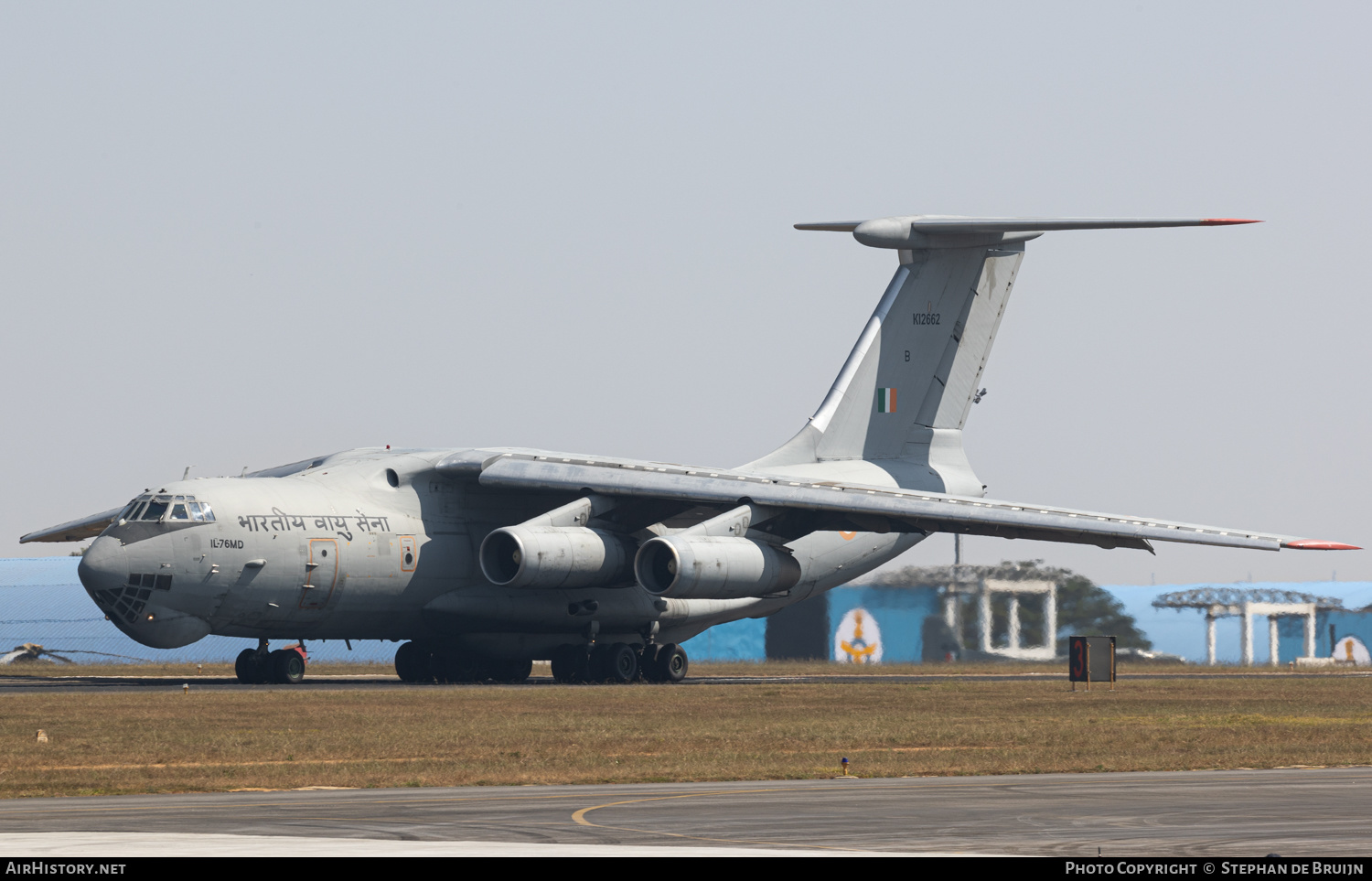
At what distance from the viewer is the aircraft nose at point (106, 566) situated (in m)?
26.7

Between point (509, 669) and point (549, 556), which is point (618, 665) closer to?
point (509, 669)

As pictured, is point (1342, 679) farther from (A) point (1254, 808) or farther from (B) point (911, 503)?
(A) point (1254, 808)

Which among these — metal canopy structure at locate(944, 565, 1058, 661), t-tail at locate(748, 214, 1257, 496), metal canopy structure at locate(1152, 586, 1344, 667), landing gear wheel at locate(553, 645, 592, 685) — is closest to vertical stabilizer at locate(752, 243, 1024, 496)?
t-tail at locate(748, 214, 1257, 496)

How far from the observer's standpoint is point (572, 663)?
31.4 meters

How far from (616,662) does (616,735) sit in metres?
12.2

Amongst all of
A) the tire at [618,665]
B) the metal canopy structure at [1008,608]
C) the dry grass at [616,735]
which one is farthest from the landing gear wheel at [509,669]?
the metal canopy structure at [1008,608]

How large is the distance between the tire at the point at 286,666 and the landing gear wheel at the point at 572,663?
4.40m

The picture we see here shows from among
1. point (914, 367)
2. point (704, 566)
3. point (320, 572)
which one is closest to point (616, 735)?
point (704, 566)

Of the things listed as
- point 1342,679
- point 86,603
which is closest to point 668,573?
point 1342,679

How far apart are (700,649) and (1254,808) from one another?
115 ft

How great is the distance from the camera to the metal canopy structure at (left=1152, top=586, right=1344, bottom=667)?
47.3m

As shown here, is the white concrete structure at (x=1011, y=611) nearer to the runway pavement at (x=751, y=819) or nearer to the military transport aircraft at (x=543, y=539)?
the military transport aircraft at (x=543, y=539)
